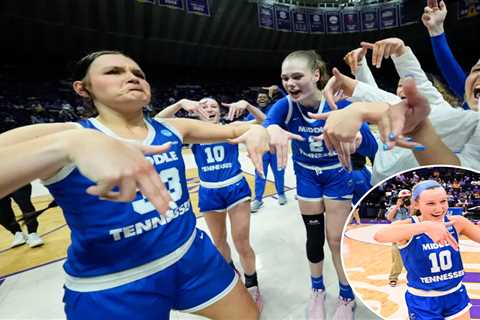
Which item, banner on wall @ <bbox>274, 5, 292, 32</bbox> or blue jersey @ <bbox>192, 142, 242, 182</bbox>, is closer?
blue jersey @ <bbox>192, 142, 242, 182</bbox>

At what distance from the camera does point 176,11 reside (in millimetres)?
9156

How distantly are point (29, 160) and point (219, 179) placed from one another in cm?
152

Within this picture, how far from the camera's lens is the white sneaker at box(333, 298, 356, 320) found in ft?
5.84

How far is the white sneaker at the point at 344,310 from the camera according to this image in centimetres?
178

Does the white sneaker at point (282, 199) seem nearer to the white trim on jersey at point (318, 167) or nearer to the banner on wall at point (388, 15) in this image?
the white trim on jersey at point (318, 167)

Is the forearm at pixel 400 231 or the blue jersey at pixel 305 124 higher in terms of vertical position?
the blue jersey at pixel 305 124

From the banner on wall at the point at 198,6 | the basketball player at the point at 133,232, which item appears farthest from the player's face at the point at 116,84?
the banner on wall at the point at 198,6

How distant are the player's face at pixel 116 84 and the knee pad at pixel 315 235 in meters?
1.29

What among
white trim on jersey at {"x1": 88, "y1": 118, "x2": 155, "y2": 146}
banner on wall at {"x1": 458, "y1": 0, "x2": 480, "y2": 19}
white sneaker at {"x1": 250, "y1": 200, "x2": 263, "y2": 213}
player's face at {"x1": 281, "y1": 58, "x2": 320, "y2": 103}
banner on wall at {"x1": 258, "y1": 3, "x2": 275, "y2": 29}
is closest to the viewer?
white trim on jersey at {"x1": 88, "y1": 118, "x2": 155, "y2": 146}

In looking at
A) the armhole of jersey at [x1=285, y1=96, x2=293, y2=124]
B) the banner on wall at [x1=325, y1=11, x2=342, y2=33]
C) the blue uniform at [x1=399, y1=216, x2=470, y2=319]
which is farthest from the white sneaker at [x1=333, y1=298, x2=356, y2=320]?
the banner on wall at [x1=325, y1=11, x2=342, y2=33]

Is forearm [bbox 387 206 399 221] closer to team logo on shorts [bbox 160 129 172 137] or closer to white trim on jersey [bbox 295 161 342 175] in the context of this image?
white trim on jersey [bbox 295 161 342 175]

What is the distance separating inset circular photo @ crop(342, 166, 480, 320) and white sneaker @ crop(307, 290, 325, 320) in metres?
0.55

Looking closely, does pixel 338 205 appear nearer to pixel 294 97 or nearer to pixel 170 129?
pixel 294 97

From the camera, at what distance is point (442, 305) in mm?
1206
